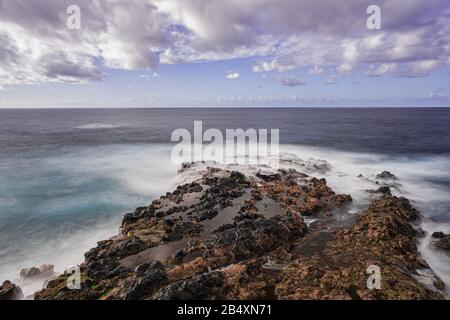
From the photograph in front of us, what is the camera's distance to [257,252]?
13664 mm

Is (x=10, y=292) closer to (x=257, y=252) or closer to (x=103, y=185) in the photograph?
(x=257, y=252)

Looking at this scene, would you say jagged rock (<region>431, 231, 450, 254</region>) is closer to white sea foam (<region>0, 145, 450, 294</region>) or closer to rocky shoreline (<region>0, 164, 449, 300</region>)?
rocky shoreline (<region>0, 164, 449, 300</region>)

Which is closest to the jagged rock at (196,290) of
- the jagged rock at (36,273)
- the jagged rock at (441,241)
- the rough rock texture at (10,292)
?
the rough rock texture at (10,292)

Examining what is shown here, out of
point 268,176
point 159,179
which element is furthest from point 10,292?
point 268,176

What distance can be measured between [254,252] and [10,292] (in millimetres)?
10709

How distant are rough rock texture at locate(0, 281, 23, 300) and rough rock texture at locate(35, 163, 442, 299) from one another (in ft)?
4.23

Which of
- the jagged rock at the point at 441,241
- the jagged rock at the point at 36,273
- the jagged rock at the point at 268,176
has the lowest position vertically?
the jagged rock at the point at 36,273

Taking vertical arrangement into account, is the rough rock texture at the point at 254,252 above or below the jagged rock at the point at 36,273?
above

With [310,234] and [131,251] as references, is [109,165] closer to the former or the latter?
[131,251]

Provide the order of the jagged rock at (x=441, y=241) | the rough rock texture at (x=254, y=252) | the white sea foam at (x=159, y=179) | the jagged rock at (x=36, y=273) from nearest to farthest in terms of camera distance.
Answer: the rough rock texture at (x=254, y=252) → the jagged rock at (x=36, y=273) → the jagged rock at (x=441, y=241) → the white sea foam at (x=159, y=179)

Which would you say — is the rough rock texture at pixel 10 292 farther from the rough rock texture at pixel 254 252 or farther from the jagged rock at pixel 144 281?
the jagged rock at pixel 144 281

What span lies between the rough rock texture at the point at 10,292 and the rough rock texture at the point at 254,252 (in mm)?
1289

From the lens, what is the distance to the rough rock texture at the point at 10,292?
11.4 metres

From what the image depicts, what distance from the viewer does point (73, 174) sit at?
3288 centimetres
